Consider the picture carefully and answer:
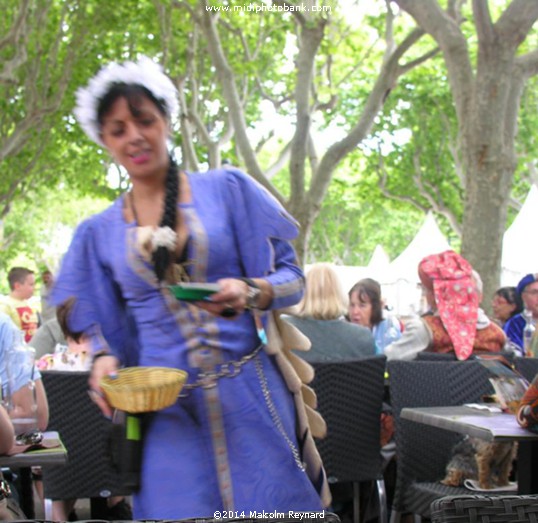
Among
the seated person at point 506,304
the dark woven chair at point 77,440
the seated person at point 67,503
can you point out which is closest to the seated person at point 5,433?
the seated person at point 67,503

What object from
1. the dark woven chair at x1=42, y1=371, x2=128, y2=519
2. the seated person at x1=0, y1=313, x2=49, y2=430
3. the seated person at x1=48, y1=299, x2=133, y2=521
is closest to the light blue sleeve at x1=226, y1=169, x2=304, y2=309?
the seated person at x1=48, y1=299, x2=133, y2=521

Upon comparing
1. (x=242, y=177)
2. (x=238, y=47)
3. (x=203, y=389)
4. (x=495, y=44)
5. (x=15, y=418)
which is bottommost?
(x=15, y=418)

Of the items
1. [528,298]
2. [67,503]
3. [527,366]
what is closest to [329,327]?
[527,366]

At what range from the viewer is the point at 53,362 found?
6.90 meters

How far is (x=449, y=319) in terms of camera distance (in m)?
6.29

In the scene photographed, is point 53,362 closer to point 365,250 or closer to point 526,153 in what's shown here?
point 526,153

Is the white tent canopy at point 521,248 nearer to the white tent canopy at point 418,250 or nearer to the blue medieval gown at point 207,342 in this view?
the white tent canopy at point 418,250

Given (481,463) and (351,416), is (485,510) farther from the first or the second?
(351,416)

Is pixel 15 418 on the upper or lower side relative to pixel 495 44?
lower

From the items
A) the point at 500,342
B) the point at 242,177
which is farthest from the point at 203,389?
the point at 500,342

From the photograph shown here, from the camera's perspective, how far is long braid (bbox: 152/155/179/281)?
2.74m

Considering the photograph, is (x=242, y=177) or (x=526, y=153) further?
(x=526, y=153)

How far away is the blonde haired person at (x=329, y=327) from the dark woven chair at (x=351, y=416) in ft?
2.69

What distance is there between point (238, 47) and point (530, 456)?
18458 mm
